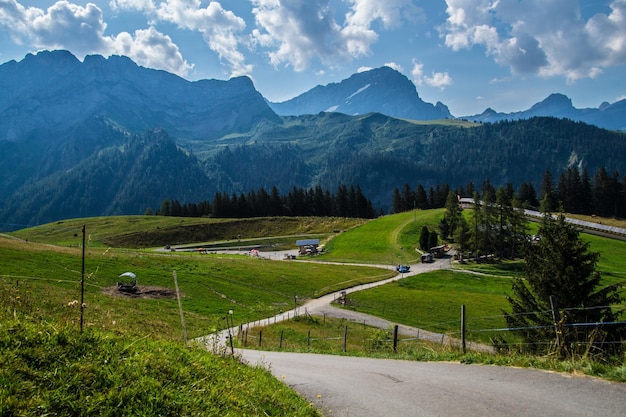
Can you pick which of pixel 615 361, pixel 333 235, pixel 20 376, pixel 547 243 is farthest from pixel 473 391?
pixel 333 235

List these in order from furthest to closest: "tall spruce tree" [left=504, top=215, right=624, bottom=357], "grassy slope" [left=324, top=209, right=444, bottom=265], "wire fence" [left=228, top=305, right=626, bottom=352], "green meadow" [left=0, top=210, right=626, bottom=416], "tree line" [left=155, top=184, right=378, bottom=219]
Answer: "tree line" [left=155, top=184, right=378, bottom=219]
"grassy slope" [left=324, top=209, right=444, bottom=265]
"wire fence" [left=228, top=305, right=626, bottom=352]
"tall spruce tree" [left=504, top=215, right=624, bottom=357]
"green meadow" [left=0, top=210, right=626, bottom=416]

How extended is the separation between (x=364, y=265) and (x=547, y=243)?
6693 cm

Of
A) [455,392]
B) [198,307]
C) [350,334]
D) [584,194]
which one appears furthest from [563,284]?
[584,194]

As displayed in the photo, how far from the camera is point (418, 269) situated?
8438 centimetres

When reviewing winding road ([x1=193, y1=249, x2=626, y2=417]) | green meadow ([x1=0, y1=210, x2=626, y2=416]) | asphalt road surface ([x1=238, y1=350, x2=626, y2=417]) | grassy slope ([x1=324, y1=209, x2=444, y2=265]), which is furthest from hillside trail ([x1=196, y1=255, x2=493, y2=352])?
grassy slope ([x1=324, y1=209, x2=444, y2=265])

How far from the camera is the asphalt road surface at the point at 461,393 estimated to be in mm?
7844

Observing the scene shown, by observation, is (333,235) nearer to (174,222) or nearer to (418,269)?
(418,269)

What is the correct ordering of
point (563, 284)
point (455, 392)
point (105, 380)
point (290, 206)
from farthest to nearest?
point (290, 206) < point (563, 284) < point (455, 392) < point (105, 380)

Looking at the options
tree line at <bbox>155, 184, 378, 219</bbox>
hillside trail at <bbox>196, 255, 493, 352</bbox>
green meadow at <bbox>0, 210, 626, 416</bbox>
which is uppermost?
tree line at <bbox>155, 184, 378, 219</bbox>

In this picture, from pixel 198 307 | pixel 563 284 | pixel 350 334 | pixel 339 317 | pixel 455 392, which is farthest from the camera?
pixel 339 317

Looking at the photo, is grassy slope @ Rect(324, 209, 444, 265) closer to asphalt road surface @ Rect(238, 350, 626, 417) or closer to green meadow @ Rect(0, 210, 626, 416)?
green meadow @ Rect(0, 210, 626, 416)

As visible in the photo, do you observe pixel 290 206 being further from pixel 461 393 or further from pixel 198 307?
Result: pixel 461 393

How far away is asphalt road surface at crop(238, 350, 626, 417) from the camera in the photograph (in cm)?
784

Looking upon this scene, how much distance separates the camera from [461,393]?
913 cm
